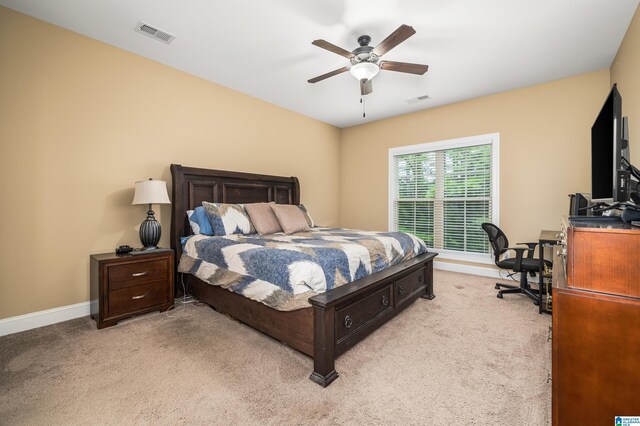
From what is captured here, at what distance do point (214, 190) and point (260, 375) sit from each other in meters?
2.49

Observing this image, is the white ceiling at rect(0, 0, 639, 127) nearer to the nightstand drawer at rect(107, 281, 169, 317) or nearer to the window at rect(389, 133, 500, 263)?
the window at rect(389, 133, 500, 263)

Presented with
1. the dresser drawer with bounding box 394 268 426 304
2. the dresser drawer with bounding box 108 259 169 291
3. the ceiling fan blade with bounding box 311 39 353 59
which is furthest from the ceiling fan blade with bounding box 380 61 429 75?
the dresser drawer with bounding box 108 259 169 291

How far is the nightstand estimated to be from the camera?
252cm

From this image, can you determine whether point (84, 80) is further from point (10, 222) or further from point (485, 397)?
point (485, 397)

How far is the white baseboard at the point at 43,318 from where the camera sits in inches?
95.0

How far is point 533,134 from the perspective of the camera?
3893 millimetres

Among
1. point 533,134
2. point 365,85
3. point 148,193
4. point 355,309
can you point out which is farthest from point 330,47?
point 533,134

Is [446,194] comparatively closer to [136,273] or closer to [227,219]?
[227,219]

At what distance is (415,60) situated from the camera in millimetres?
3246

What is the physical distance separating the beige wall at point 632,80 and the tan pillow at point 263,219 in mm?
3526

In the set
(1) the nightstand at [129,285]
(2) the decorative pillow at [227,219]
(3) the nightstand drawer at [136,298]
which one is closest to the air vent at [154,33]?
(2) the decorative pillow at [227,219]

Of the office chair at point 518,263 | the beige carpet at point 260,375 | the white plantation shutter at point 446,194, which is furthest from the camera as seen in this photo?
the white plantation shutter at point 446,194

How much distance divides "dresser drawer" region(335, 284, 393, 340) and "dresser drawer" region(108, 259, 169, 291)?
6.51 ft

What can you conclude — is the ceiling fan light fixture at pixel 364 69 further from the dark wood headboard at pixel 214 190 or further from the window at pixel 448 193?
the window at pixel 448 193
